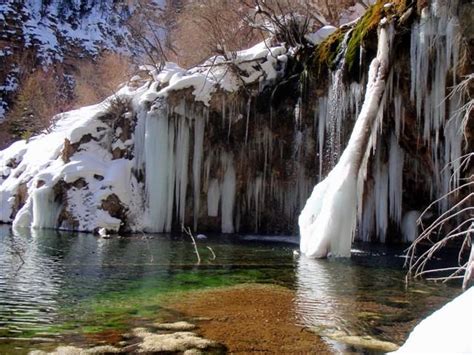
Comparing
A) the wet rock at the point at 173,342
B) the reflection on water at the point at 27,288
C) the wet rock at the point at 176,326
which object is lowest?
the wet rock at the point at 173,342

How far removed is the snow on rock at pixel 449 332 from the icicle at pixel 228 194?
677 inches

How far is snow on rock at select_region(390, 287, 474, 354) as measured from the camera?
2.37 meters

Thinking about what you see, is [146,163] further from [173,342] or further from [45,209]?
[173,342]

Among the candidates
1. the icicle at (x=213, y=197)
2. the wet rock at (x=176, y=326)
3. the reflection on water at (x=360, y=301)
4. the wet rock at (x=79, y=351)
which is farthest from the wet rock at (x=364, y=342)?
the icicle at (x=213, y=197)

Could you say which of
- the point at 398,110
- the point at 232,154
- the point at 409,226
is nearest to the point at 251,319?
the point at 398,110

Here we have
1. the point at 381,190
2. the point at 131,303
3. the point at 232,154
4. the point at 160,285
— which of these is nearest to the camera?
the point at 131,303

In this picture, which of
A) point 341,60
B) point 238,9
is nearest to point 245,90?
point 341,60

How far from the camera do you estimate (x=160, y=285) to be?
28.6ft

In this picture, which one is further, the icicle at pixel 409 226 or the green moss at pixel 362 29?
the icicle at pixel 409 226

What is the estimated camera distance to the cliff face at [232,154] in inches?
638

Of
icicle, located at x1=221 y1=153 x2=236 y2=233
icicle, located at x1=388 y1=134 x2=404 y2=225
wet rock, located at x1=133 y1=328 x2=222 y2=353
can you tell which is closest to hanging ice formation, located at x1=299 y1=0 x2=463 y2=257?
icicle, located at x1=388 y1=134 x2=404 y2=225

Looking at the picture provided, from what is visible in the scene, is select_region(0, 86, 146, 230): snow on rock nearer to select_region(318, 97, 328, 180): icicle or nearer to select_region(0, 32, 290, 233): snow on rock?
select_region(0, 32, 290, 233): snow on rock

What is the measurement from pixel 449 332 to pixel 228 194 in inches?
694

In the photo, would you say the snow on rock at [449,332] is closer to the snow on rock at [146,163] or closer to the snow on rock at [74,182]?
the snow on rock at [146,163]
